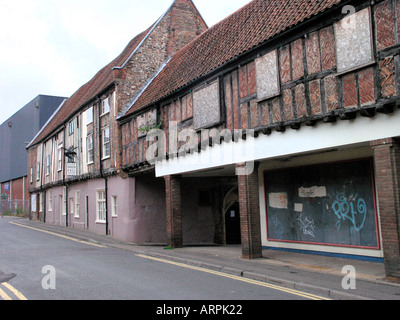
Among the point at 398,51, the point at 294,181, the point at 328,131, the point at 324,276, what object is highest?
the point at 398,51

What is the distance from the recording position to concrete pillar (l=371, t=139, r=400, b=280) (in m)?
7.85

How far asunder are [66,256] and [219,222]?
27.2ft

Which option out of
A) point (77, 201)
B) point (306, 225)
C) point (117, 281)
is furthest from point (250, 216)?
point (77, 201)

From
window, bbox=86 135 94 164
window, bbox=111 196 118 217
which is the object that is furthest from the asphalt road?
window, bbox=86 135 94 164

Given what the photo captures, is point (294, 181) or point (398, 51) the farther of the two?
point (294, 181)

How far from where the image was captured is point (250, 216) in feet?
38.0

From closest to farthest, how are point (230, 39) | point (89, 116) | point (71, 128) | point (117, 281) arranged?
point (117, 281)
point (230, 39)
point (89, 116)
point (71, 128)

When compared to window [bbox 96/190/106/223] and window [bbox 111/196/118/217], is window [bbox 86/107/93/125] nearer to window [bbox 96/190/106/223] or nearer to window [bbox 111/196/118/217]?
window [bbox 96/190/106/223]

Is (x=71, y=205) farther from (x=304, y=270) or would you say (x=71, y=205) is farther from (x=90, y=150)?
(x=304, y=270)

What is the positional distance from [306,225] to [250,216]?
2.21m
